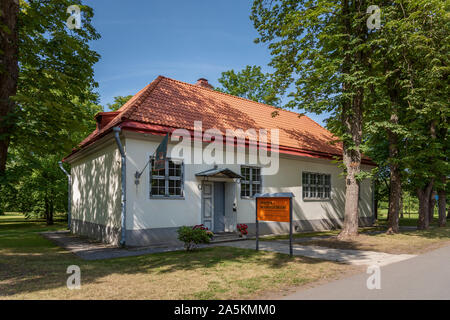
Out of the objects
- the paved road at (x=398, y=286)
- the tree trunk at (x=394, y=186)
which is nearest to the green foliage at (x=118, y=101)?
the tree trunk at (x=394, y=186)

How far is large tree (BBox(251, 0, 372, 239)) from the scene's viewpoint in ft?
40.5

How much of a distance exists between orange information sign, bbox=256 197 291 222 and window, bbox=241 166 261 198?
4.49 meters

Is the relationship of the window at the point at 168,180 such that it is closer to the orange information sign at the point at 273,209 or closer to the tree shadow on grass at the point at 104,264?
the tree shadow on grass at the point at 104,264

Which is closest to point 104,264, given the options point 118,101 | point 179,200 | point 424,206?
point 179,200

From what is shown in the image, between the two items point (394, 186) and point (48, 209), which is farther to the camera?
point (48, 209)

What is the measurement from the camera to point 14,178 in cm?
819

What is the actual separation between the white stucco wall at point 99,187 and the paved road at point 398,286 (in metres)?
8.50

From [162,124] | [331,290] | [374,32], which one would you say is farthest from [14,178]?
[374,32]

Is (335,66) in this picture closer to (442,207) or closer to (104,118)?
(104,118)

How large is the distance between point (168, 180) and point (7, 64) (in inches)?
250

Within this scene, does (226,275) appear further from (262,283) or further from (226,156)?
(226,156)

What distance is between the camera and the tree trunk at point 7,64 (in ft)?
26.5

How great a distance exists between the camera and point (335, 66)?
39.8 feet

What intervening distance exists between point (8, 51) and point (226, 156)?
28.7 feet
